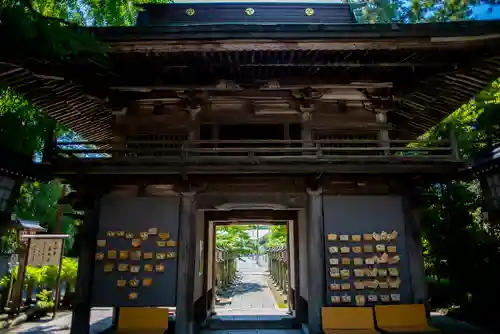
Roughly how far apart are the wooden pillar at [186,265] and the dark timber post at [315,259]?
2768 mm

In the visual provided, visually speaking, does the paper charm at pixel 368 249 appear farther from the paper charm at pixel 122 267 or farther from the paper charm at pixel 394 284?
the paper charm at pixel 122 267

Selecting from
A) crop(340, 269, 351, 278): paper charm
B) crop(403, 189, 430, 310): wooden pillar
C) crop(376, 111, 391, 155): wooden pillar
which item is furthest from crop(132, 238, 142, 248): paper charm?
crop(376, 111, 391, 155): wooden pillar

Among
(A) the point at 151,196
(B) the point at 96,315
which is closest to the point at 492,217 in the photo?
(A) the point at 151,196

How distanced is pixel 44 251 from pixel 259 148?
8911 millimetres

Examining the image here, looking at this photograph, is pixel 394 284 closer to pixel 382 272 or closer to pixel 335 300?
pixel 382 272

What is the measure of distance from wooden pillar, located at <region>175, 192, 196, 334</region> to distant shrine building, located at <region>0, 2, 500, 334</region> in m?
0.03

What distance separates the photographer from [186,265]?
25.6 ft

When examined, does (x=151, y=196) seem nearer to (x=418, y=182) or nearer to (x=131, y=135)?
(x=131, y=135)

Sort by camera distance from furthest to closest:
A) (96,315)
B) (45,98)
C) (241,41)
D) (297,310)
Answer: (96,315) < (297,310) < (45,98) < (241,41)

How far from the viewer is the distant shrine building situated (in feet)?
23.6

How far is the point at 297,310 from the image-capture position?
10.5 meters

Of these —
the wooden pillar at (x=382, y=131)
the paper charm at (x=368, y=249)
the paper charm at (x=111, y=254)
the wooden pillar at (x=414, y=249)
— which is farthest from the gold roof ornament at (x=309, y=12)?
the paper charm at (x=111, y=254)

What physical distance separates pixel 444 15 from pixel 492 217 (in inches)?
634

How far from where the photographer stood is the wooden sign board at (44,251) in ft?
37.2
